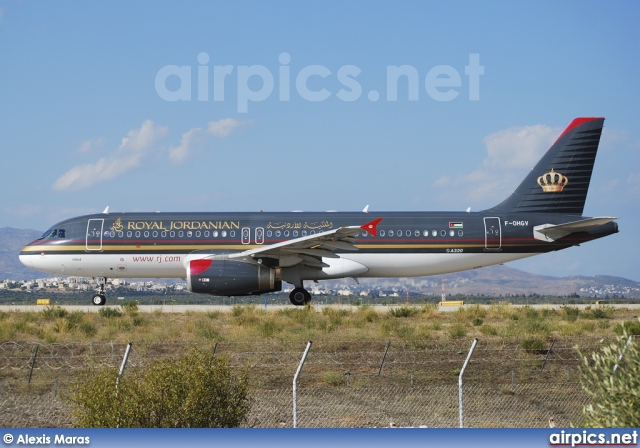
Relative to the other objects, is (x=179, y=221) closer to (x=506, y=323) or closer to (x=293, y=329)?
(x=293, y=329)

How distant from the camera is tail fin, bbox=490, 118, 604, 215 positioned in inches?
1326

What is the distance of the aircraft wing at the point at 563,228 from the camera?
31875mm

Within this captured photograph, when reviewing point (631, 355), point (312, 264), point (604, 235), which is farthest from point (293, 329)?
point (631, 355)

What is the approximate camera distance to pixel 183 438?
8492 mm

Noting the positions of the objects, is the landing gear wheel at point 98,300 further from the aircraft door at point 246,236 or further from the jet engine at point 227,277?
the aircraft door at point 246,236

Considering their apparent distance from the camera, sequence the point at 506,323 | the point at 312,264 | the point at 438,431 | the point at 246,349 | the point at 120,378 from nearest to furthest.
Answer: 1. the point at 438,431
2. the point at 120,378
3. the point at 246,349
4. the point at 506,323
5. the point at 312,264

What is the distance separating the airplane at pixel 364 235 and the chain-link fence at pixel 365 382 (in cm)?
868

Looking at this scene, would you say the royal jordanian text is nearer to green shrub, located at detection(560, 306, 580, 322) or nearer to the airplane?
the airplane

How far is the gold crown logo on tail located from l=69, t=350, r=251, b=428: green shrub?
22.8 m

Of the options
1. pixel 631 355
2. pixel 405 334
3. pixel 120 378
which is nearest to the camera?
pixel 631 355

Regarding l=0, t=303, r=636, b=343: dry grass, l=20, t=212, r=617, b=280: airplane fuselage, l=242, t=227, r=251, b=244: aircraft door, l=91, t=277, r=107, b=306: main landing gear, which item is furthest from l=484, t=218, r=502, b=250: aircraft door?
l=91, t=277, r=107, b=306: main landing gear

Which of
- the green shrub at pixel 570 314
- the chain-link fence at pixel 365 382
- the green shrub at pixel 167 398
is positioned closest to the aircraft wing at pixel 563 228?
the green shrub at pixel 570 314

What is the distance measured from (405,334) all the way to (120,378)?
43.3 feet

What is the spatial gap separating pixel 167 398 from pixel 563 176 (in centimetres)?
2448
